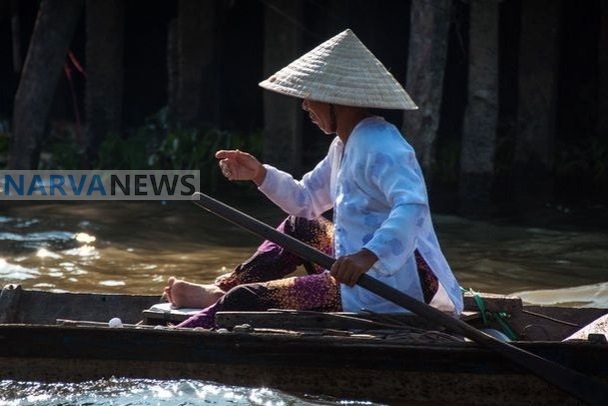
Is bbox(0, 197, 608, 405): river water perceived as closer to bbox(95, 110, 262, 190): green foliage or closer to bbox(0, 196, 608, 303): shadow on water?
bbox(0, 196, 608, 303): shadow on water

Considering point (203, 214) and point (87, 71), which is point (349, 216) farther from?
point (87, 71)

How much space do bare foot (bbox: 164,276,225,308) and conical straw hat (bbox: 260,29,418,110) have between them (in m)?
0.84

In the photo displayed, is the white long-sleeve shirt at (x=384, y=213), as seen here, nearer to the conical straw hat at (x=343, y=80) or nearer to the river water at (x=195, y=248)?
the conical straw hat at (x=343, y=80)

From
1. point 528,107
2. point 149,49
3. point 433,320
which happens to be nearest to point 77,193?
point 149,49

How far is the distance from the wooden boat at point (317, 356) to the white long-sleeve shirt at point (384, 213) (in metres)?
0.14

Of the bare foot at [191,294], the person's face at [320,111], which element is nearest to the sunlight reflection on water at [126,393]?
the bare foot at [191,294]

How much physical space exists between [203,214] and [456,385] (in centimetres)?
488

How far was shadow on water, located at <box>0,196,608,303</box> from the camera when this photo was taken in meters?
6.91

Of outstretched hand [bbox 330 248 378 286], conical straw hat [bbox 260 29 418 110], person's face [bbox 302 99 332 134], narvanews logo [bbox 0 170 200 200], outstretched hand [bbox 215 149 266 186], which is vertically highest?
conical straw hat [bbox 260 29 418 110]

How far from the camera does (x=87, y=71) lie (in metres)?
9.92

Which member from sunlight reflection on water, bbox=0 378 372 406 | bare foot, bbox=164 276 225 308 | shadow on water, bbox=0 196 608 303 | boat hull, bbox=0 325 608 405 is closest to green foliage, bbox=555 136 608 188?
shadow on water, bbox=0 196 608 303

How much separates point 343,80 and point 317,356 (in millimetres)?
965

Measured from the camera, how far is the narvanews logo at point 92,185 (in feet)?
31.0

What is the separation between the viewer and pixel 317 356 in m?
4.34
